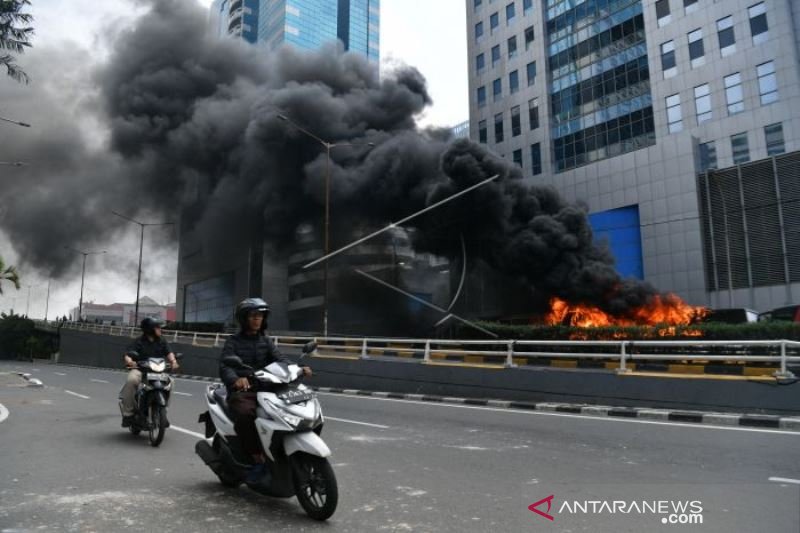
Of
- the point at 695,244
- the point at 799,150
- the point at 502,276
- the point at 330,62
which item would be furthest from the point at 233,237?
the point at 799,150

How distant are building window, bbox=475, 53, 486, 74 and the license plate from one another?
44.7 meters

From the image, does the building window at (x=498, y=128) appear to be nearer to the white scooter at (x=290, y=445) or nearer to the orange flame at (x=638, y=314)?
the orange flame at (x=638, y=314)

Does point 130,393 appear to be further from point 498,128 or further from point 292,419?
point 498,128

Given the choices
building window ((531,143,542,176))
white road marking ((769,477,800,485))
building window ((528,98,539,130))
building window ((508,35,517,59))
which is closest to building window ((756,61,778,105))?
building window ((531,143,542,176))

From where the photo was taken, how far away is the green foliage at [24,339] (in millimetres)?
60919

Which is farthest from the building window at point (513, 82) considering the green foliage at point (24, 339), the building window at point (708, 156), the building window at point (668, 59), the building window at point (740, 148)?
the green foliage at point (24, 339)

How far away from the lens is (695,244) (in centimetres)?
3023

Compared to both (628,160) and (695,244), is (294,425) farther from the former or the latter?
(628,160)

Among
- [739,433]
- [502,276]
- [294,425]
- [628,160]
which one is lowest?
[739,433]

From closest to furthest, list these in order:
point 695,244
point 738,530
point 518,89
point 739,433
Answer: point 738,530, point 739,433, point 695,244, point 518,89

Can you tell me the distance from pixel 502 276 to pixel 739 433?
85.0 feet

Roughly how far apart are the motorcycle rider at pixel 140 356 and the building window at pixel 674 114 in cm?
3212

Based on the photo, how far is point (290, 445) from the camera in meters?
3.71

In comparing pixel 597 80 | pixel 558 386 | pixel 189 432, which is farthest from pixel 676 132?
pixel 189 432
